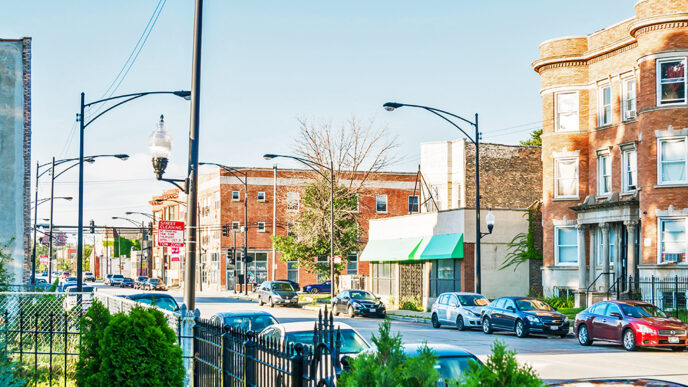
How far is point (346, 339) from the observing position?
13.4m

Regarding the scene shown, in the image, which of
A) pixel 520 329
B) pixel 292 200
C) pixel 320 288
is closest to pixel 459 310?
pixel 520 329

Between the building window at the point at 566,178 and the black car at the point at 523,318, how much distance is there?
479 inches

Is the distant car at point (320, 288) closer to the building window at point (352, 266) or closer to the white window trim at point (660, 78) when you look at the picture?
the building window at point (352, 266)

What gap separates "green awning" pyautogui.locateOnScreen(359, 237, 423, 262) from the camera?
4750 centimetres

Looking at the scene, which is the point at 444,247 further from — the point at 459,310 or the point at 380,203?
the point at 380,203

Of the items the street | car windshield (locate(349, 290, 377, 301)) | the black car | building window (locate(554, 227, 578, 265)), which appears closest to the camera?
the street

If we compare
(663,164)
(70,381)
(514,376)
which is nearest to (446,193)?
(663,164)

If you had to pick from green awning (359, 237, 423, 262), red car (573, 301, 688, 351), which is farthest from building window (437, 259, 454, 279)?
red car (573, 301, 688, 351)

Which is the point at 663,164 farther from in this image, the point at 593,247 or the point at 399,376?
the point at 399,376

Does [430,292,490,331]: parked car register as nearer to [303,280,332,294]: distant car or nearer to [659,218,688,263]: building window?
[659,218,688,263]: building window

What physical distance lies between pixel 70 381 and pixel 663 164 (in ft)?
91.1

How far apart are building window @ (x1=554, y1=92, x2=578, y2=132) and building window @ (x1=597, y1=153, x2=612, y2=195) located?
2.36 meters

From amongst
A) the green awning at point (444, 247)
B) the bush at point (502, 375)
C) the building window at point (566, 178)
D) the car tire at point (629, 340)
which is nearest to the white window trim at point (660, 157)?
the building window at point (566, 178)

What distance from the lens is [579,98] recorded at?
4009cm
